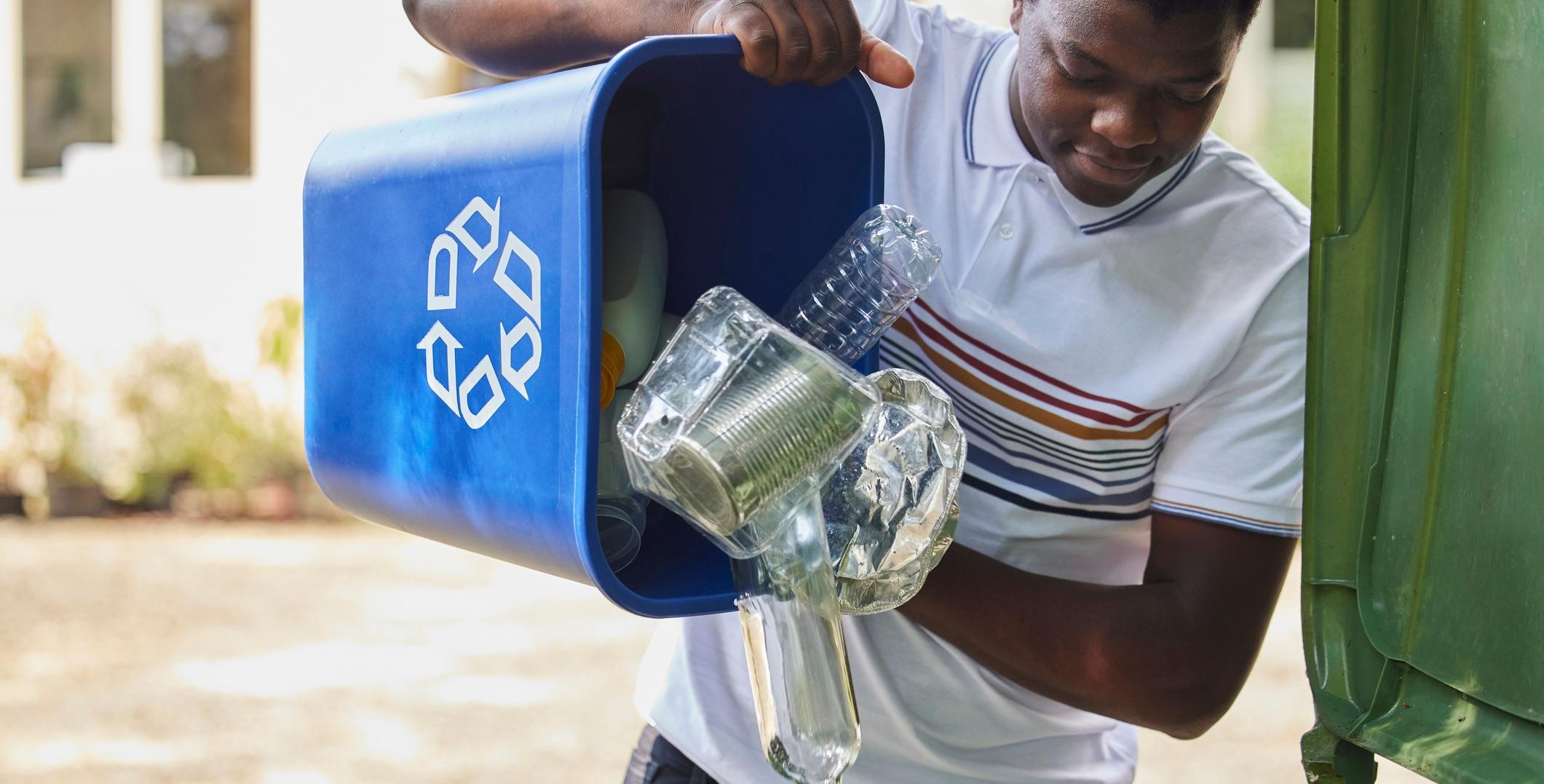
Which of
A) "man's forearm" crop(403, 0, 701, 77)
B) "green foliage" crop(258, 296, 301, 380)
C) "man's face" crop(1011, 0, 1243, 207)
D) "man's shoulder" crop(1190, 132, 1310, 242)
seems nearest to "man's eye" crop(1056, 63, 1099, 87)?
"man's face" crop(1011, 0, 1243, 207)

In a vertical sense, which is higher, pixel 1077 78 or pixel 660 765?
pixel 1077 78

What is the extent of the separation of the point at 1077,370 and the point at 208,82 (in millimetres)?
7816

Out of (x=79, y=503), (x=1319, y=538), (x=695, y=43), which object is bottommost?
(x=79, y=503)

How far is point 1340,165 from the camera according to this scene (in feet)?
4.29

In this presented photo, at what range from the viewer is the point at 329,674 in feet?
16.6

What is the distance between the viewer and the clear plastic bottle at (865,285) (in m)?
1.34

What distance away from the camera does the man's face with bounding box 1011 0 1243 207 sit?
1.37 meters

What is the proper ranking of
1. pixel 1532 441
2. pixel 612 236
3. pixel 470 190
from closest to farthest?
pixel 1532 441, pixel 470 190, pixel 612 236

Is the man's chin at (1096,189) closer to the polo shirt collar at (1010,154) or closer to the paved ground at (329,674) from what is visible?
the polo shirt collar at (1010,154)

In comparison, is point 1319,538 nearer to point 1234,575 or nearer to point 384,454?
point 1234,575

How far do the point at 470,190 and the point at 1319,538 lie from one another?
0.75m

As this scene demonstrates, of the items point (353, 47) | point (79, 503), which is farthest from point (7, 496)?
point (353, 47)

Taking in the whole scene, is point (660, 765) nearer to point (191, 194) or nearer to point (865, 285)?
point (865, 285)

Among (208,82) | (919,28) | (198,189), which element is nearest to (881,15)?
(919,28)
